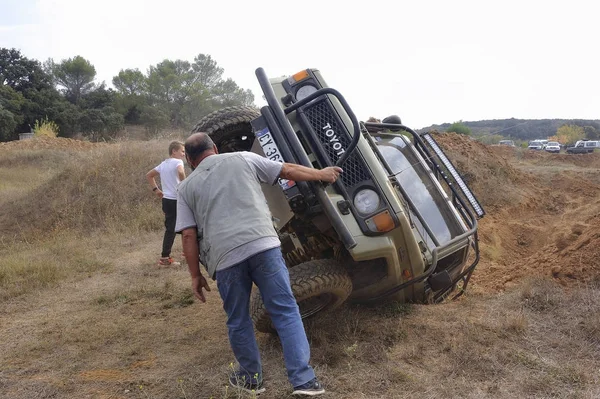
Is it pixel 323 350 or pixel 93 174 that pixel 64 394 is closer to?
pixel 323 350

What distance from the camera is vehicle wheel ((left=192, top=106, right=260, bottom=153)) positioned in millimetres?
5172

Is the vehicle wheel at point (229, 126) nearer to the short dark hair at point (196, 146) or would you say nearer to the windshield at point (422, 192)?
the windshield at point (422, 192)

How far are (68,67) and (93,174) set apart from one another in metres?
A: 34.2

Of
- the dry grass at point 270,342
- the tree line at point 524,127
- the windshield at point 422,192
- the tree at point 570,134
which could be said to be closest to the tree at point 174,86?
the dry grass at point 270,342

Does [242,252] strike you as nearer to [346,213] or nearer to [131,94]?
[346,213]

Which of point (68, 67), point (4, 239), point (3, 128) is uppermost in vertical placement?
point (68, 67)

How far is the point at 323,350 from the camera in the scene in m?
3.87

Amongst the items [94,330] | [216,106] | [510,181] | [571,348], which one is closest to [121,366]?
[94,330]

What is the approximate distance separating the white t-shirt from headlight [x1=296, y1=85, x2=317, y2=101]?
2865mm

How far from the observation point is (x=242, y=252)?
322cm

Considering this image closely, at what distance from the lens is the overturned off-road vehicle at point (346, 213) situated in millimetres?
3838

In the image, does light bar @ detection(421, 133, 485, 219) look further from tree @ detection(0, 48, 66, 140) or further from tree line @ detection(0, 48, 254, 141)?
tree @ detection(0, 48, 66, 140)

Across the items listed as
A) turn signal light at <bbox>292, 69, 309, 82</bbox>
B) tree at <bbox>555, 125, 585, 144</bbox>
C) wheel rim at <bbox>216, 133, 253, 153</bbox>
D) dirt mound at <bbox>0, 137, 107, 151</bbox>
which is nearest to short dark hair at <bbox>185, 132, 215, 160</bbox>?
turn signal light at <bbox>292, 69, 309, 82</bbox>

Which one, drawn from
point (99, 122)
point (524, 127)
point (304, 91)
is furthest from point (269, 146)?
point (524, 127)
